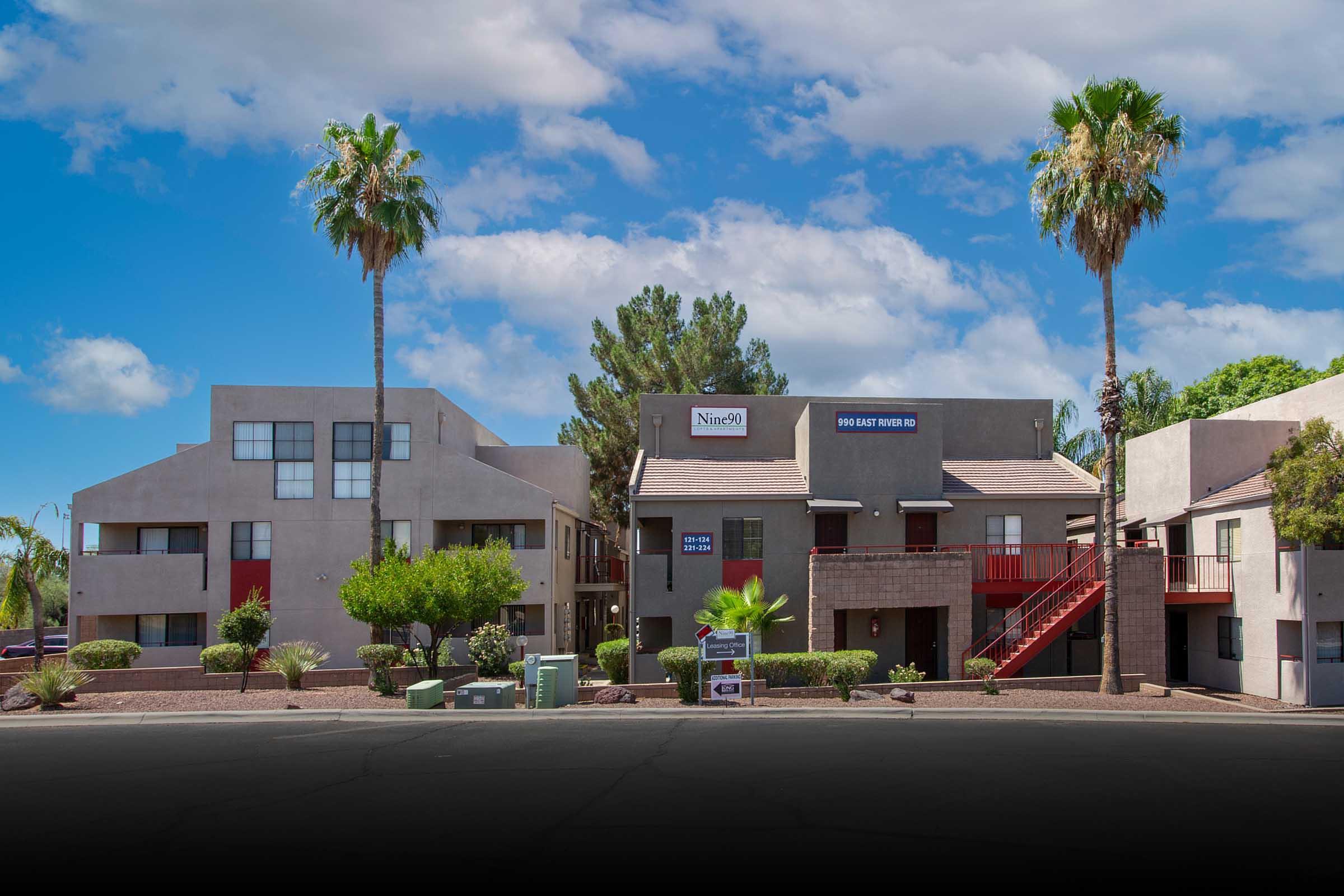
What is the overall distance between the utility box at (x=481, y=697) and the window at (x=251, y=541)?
51.3 feet

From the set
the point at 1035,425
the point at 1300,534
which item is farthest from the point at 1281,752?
the point at 1035,425

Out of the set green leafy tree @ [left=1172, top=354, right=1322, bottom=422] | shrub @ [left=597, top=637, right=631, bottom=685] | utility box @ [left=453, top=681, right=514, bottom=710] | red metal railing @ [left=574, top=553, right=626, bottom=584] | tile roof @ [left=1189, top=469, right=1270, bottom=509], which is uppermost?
green leafy tree @ [left=1172, top=354, right=1322, bottom=422]

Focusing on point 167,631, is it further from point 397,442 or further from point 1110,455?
point 1110,455

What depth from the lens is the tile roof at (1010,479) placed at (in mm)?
31672

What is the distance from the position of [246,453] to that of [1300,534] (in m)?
29.7

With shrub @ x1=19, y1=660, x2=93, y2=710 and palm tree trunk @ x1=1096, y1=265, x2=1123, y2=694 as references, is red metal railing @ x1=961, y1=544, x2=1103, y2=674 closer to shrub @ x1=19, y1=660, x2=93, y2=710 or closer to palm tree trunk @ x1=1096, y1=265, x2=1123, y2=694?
palm tree trunk @ x1=1096, y1=265, x2=1123, y2=694

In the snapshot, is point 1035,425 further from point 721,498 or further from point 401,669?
point 401,669

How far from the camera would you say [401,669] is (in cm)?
2762

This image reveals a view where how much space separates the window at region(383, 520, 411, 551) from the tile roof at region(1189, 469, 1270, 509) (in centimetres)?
2323

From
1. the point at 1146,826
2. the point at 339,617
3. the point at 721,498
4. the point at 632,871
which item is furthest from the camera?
the point at 339,617

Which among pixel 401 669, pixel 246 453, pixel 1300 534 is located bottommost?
pixel 401 669

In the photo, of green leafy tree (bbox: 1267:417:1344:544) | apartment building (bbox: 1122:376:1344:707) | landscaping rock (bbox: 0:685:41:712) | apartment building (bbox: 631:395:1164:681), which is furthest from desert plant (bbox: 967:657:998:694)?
landscaping rock (bbox: 0:685:41:712)

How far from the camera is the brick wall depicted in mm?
27953

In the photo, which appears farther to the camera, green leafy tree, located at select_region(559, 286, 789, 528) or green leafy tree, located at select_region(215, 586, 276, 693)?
green leafy tree, located at select_region(559, 286, 789, 528)
